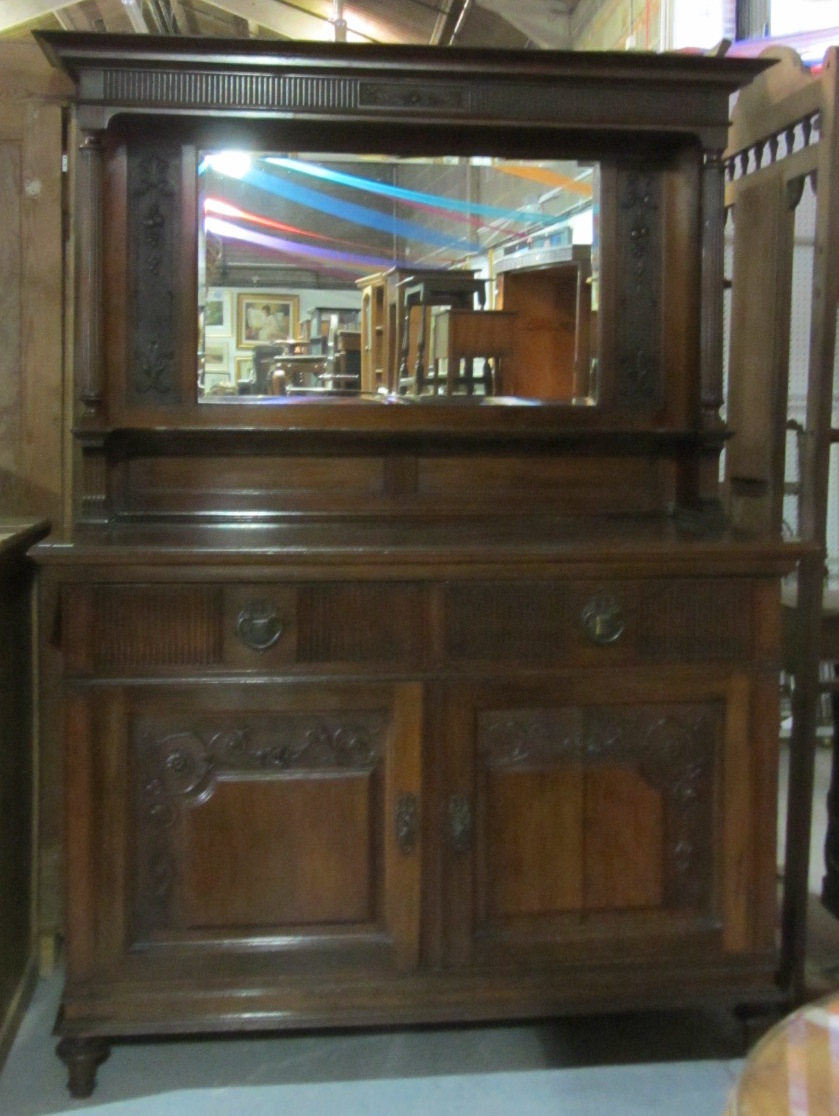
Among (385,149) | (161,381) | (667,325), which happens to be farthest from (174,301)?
(667,325)

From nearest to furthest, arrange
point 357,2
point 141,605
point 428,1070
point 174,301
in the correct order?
1. point 141,605
2. point 428,1070
3. point 174,301
4. point 357,2

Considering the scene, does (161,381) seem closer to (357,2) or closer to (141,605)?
(141,605)

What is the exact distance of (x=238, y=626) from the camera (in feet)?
5.38

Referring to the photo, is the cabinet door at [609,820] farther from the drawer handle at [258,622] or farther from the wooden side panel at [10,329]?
the wooden side panel at [10,329]

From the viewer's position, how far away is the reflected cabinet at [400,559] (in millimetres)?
1660

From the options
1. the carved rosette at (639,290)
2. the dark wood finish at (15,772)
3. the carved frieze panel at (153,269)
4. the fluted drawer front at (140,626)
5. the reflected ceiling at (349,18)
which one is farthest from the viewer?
the reflected ceiling at (349,18)

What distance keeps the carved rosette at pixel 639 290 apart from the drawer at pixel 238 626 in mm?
704

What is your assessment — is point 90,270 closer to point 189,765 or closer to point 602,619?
point 189,765

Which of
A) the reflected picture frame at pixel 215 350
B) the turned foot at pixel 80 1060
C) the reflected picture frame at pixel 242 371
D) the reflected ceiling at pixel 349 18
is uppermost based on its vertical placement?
the reflected ceiling at pixel 349 18

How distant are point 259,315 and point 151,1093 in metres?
1.30

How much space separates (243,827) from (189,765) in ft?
0.42

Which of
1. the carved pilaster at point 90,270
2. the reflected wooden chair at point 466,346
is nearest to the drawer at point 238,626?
the carved pilaster at point 90,270

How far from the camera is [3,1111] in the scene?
1.65 meters

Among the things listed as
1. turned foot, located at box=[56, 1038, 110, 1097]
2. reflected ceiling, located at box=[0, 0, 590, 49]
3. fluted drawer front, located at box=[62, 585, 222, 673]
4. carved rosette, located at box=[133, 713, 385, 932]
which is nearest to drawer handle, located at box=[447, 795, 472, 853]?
carved rosette, located at box=[133, 713, 385, 932]
